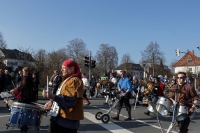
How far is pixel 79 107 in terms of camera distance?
385 centimetres

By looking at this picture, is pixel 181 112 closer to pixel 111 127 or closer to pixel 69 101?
pixel 111 127

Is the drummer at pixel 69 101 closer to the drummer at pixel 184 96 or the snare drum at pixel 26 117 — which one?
the snare drum at pixel 26 117

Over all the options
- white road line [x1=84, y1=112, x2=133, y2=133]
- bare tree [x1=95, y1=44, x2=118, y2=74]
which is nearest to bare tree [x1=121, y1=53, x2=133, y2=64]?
bare tree [x1=95, y1=44, x2=118, y2=74]

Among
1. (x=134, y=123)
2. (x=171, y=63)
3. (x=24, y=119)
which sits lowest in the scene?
(x=134, y=123)

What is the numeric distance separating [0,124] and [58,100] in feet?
18.3

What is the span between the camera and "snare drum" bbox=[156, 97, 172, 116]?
6.10 m

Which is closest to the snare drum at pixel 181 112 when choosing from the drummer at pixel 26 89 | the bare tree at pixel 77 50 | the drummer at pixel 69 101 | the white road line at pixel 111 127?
the white road line at pixel 111 127

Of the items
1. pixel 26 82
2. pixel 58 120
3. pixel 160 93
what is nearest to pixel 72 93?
pixel 58 120

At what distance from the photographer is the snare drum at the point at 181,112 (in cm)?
604

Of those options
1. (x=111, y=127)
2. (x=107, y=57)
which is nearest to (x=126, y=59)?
(x=107, y=57)

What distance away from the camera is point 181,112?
603 centimetres

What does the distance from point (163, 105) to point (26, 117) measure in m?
3.14

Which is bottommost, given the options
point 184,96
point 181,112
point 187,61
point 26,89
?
→ point 181,112

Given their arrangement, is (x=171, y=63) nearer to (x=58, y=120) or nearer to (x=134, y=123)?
(x=134, y=123)
